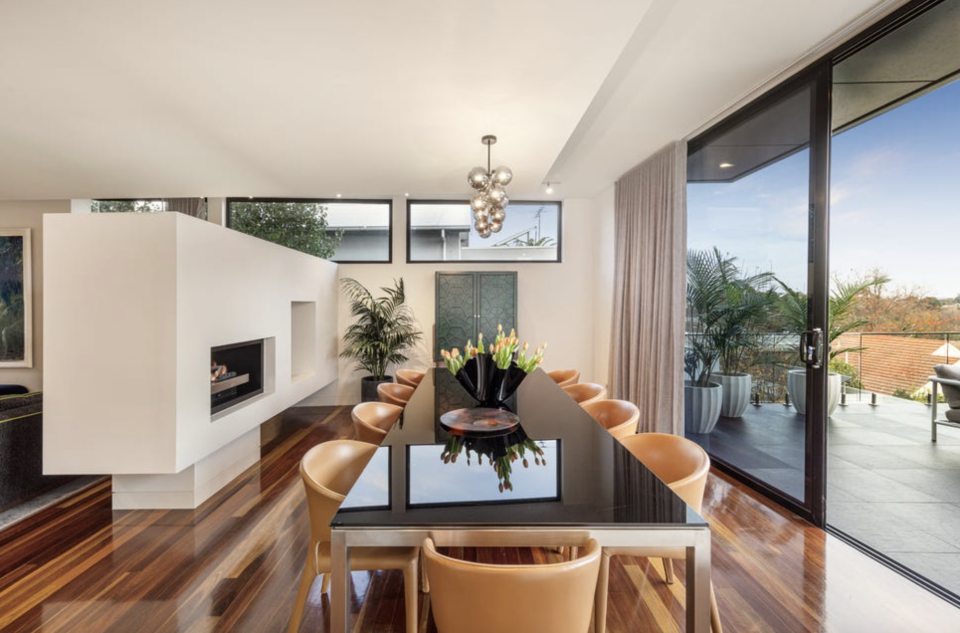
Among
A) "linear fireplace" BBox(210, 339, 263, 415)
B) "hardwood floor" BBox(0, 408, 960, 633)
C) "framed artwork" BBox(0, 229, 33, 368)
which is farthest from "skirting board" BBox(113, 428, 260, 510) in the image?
"framed artwork" BBox(0, 229, 33, 368)

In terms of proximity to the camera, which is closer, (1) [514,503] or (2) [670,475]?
(1) [514,503]

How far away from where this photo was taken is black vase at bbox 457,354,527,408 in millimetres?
2273

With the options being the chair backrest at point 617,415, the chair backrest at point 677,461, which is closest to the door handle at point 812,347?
the chair backrest at point 617,415

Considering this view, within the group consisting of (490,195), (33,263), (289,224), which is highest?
(289,224)

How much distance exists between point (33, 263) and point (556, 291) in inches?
262

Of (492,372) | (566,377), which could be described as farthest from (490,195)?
(566,377)

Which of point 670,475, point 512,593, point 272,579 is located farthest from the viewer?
point 272,579

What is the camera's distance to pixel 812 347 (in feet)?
8.41

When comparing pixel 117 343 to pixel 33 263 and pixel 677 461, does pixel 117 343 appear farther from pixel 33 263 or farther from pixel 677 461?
pixel 33 263

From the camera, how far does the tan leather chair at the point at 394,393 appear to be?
3.01 m

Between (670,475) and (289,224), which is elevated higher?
(289,224)

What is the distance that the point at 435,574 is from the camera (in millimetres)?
970

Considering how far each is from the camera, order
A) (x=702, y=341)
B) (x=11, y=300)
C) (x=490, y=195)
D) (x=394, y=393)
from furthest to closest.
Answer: (x=11, y=300)
(x=702, y=341)
(x=394, y=393)
(x=490, y=195)

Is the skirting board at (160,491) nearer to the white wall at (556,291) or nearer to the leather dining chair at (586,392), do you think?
the leather dining chair at (586,392)
